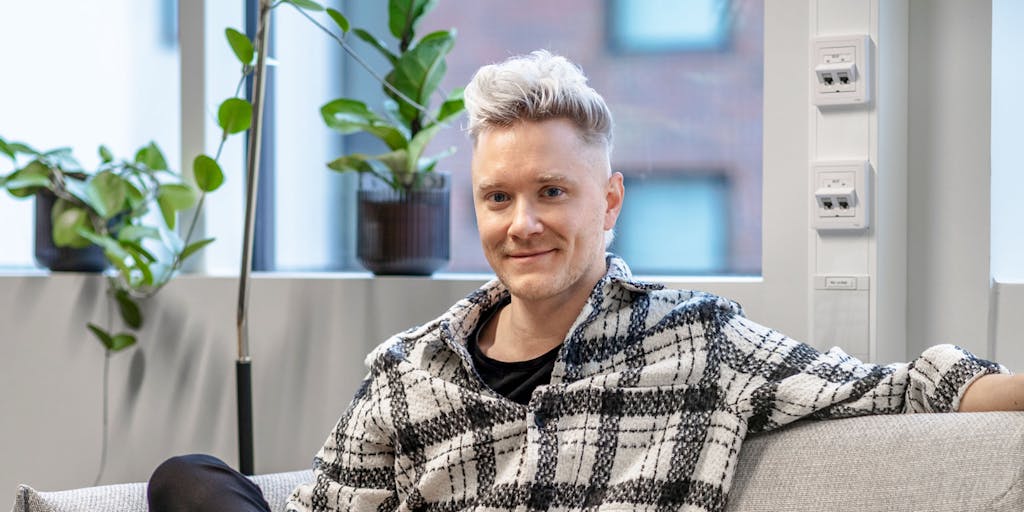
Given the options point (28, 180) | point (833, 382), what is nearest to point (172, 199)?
point (28, 180)

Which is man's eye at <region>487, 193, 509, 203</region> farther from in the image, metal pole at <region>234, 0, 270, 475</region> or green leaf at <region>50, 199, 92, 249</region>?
green leaf at <region>50, 199, 92, 249</region>

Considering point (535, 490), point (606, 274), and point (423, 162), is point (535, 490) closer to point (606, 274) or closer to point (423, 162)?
point (606, 274)

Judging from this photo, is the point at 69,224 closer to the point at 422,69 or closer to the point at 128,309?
the point at 128,309

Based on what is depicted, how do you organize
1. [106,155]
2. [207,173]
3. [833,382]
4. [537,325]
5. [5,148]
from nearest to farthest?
[833,382] → [537,325] → [207,173] → [5,148] → [106,155]

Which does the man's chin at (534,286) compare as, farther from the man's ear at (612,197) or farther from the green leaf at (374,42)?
the green leaf at (374,42)

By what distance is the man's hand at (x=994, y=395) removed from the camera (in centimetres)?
139

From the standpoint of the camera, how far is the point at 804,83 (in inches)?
84.9

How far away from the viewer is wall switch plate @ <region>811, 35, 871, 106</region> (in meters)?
2.00

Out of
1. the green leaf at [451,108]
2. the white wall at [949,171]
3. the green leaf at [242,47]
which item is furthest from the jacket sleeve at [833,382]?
the green leaf at [242,47]

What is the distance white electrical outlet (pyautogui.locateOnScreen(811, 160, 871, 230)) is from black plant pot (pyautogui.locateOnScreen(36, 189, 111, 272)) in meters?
1.79

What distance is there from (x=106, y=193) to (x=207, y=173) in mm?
318

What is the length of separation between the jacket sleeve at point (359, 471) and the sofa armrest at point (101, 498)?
41 millimetres

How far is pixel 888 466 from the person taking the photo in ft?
4.63

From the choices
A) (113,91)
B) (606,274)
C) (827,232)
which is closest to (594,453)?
(606,274)
